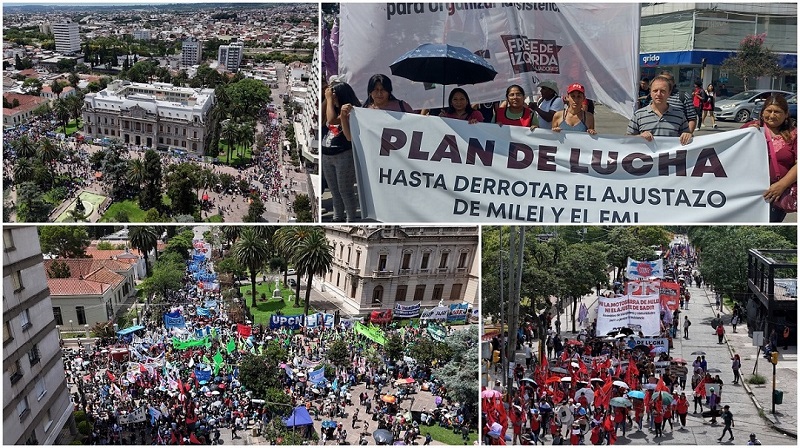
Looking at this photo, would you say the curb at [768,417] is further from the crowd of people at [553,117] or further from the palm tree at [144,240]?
the palm tree at [144,240]

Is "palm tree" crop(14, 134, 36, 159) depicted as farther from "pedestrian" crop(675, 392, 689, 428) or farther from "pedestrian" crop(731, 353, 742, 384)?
"pedestrian" crop(675, 392, 689, 428)

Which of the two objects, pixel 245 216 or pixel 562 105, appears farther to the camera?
pixel 245 216

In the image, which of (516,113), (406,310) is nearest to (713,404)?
(516,113)

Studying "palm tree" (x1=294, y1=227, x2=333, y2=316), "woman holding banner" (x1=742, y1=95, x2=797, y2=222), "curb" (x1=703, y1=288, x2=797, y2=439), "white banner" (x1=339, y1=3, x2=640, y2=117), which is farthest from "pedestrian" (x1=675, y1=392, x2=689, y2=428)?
"palm tree" (x1=294, y1=227, x2=333, y2=316)

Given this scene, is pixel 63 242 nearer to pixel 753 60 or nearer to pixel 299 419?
pixel 299 419

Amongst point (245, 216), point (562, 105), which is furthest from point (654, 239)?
point (245, 216)

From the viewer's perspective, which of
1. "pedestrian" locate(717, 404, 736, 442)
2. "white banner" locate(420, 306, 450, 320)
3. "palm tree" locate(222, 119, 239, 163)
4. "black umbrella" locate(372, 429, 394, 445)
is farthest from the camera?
"palm tree" locate(222, 119, 239, 163)

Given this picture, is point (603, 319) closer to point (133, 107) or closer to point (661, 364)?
point (661, 364)
